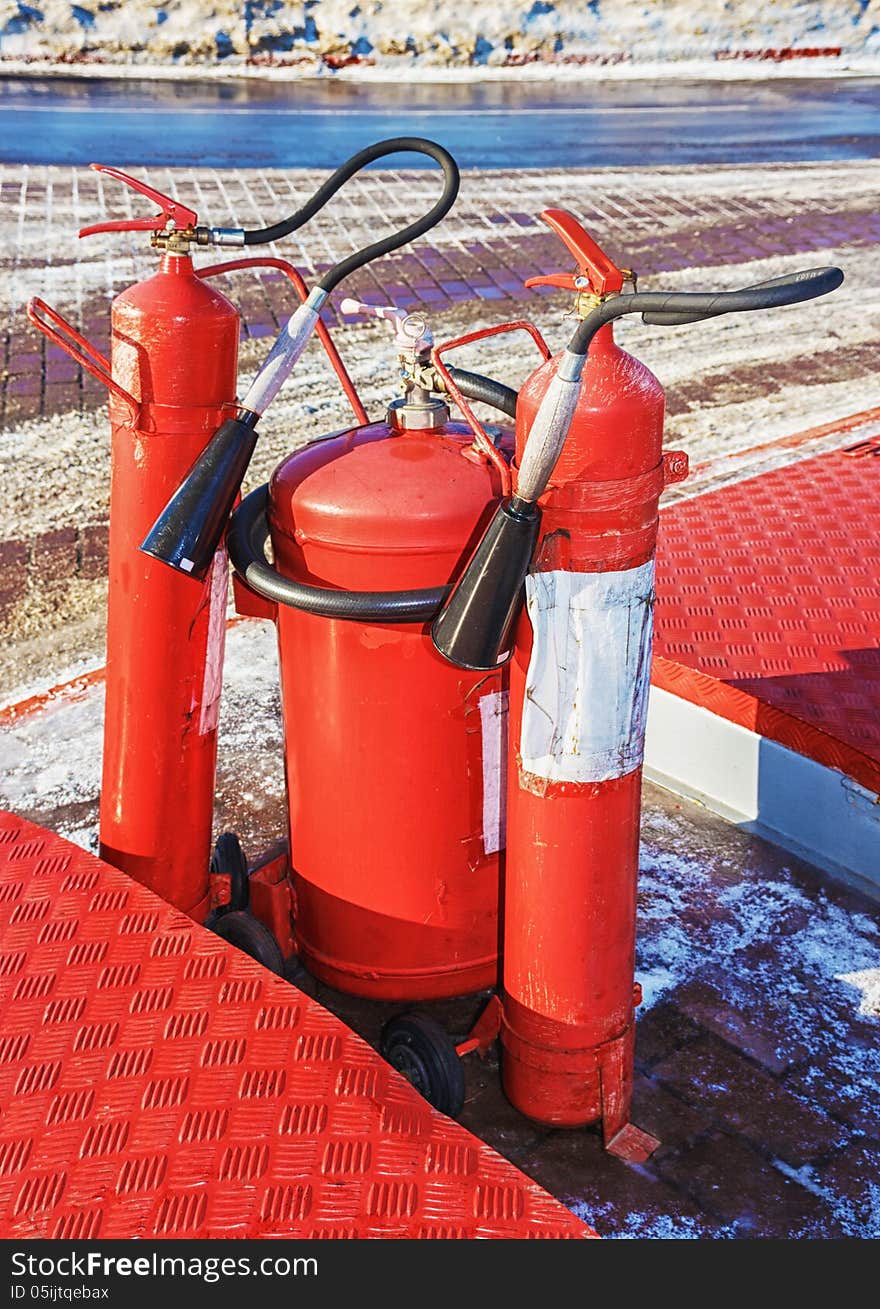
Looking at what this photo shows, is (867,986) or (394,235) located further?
(867,986)

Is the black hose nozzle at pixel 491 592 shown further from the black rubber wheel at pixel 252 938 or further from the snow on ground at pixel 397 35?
the snow on ground at pixel 397 35

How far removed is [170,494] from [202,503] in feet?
0.62

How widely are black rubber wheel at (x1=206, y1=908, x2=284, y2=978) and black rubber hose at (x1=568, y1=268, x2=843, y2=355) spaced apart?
1597mm

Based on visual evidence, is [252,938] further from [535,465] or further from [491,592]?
[535,465]

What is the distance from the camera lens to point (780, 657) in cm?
411

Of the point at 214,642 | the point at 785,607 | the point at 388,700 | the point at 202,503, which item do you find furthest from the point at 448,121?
the point at 388,700

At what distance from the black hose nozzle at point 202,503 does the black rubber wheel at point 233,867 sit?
947 mm

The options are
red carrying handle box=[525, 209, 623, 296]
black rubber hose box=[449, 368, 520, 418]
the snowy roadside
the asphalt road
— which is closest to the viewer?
red carrying handle box=[525, 209, 623, 296]

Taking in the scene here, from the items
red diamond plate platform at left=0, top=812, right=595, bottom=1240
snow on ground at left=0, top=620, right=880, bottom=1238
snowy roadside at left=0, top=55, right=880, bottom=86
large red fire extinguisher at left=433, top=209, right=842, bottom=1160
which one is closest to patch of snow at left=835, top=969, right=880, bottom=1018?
snow on ground at left=0, top=620, right=880, bottom=1238

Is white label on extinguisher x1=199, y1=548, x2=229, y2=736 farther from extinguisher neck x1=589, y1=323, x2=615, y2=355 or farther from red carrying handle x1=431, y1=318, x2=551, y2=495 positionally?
extinguisher neck x1=589, y1=323, x2=615, y2=355

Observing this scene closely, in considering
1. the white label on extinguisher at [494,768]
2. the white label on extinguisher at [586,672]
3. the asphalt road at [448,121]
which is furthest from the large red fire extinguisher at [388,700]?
the asphalt road at [448,121]

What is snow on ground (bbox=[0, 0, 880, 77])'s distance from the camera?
1800 cm
